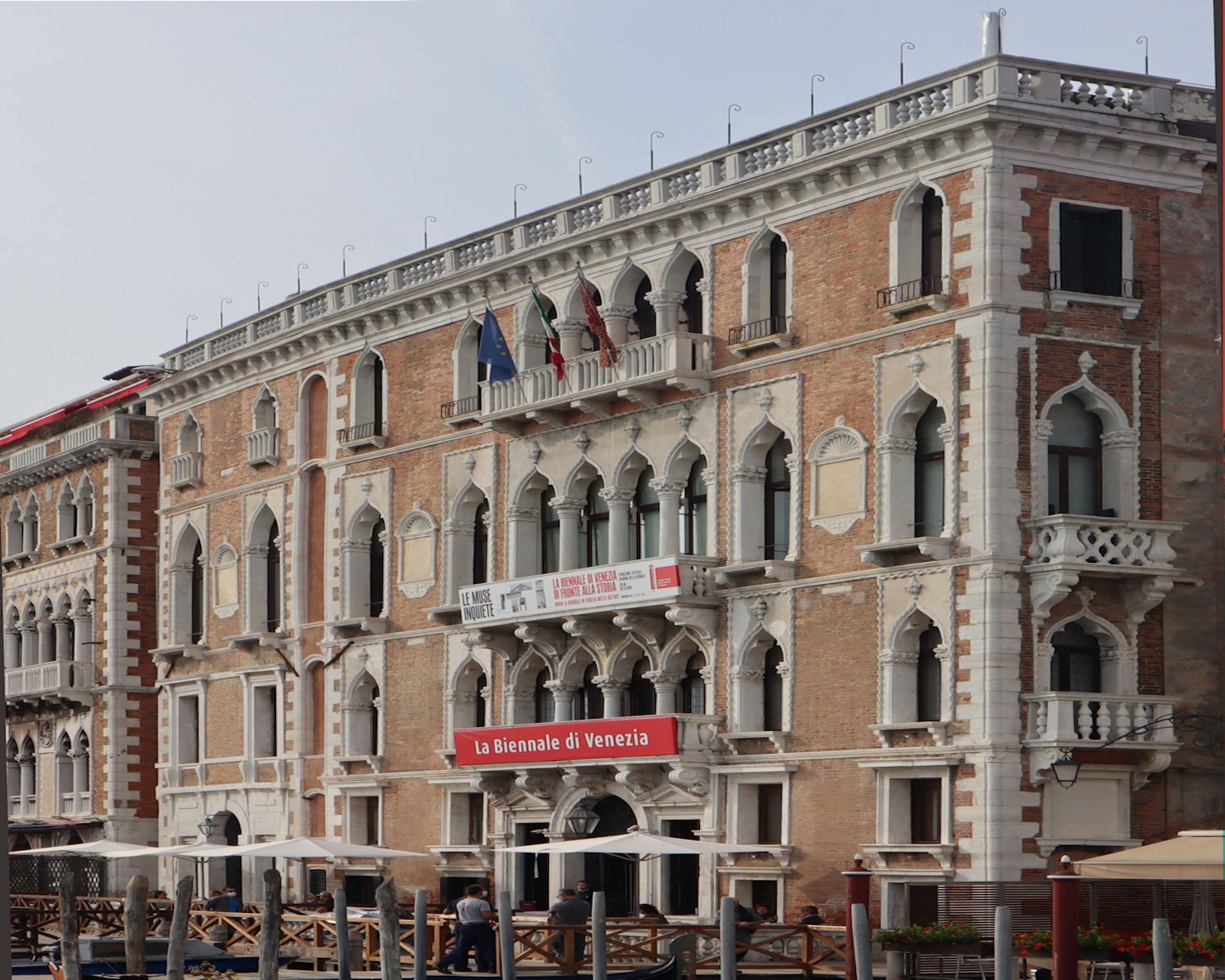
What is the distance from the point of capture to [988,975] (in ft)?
83.5

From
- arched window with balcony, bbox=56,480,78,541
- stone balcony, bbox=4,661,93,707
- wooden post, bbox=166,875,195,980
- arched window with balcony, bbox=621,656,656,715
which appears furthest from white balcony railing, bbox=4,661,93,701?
wooden post, bbox=166,875,195,980

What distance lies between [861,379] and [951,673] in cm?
440

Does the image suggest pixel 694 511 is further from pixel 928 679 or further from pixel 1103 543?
pixel 1103 543

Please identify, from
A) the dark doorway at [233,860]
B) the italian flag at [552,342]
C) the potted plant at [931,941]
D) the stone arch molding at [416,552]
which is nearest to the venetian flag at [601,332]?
the italian flag at [552,342]

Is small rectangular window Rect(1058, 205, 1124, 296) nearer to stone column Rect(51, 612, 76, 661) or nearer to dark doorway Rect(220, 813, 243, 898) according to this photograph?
dark doorway Rect(220, 813, 243, 898)

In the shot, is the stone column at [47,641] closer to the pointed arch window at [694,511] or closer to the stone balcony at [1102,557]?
the pointed arch window at [694,511]

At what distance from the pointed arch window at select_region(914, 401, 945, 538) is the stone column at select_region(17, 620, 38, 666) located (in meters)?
31.0

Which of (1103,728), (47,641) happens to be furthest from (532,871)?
(47,641)

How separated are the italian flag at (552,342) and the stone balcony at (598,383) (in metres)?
0.09

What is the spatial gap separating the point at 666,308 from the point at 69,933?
12.7m

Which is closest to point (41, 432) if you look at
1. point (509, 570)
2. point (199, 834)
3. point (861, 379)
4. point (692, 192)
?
point (199, 834)

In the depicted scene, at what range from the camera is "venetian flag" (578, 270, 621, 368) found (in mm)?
32875

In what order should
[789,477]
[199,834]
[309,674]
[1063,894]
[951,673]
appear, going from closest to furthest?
[1063,894] → [951,673] → [789,477] → [309,674] → [199,834]

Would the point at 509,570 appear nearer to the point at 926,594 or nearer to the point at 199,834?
the point at 926,594
